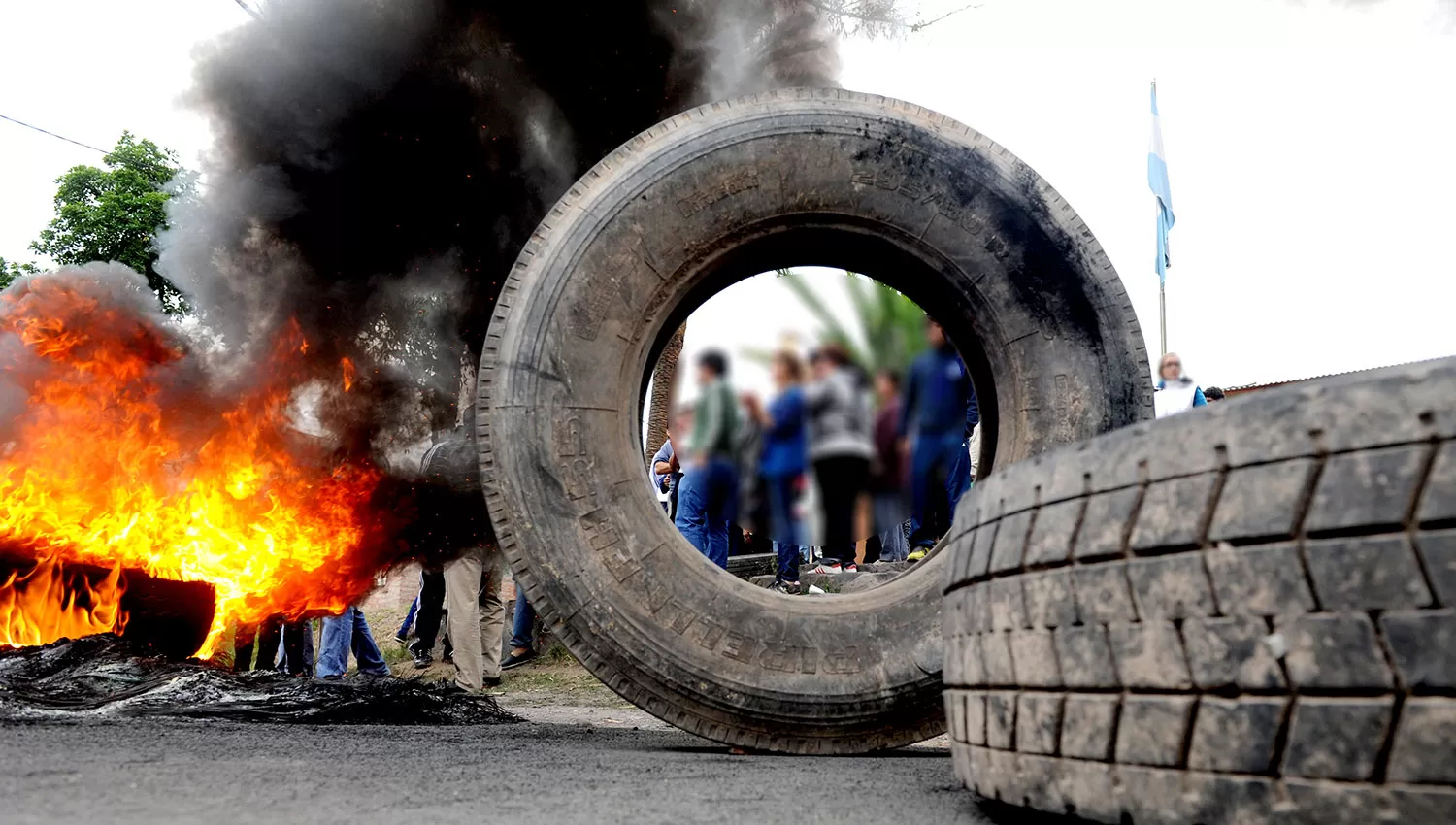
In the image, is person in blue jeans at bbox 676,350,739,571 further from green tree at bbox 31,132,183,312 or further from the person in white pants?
green tree at bbox 31,132,183,312

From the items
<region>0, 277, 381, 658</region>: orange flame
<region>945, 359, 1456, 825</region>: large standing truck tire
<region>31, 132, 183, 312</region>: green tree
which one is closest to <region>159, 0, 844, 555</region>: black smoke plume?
<region>0, 277, 381, 658</region>: orange flame

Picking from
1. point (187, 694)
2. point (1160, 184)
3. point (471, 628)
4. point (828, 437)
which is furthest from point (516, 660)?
point (1160, 184)

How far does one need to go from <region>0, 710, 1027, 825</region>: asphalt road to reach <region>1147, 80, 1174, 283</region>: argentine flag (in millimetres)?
16156

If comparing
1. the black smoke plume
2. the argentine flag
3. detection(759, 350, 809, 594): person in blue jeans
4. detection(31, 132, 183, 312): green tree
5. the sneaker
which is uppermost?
detection(31, 132, 183, 312): green tree

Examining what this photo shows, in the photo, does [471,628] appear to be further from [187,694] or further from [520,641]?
[187,694]

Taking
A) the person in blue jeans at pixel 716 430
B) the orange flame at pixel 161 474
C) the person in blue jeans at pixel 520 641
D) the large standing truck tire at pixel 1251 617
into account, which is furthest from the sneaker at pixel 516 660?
the large standing truck tire at pixel 1251 617

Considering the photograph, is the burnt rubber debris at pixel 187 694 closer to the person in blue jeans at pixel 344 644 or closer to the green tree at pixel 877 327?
the green tree at pixel 877 327

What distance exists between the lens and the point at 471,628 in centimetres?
770

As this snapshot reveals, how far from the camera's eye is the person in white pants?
25.3 ft

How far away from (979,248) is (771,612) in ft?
4.38

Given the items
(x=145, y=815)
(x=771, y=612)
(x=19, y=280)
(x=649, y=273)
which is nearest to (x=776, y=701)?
(x=771, y=612)

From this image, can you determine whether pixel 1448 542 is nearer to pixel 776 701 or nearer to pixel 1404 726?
pixel 1404 726

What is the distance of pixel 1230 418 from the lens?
146 cm

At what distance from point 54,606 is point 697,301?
3.69 metres
